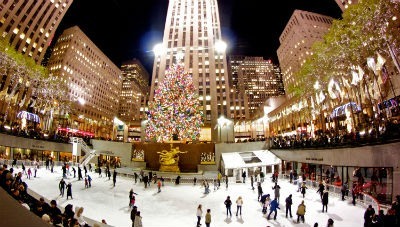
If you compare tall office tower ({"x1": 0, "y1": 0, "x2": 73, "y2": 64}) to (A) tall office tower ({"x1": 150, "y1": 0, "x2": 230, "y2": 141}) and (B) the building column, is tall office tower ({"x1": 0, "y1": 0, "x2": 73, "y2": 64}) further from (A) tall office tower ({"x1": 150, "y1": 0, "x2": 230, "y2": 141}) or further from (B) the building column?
(B) the building column

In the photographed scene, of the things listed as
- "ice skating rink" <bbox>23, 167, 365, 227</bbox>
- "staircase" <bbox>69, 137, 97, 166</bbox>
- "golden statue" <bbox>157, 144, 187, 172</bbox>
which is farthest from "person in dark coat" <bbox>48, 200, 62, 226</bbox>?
"staircase" <bbox>69, 137, 97, 166</bbox>

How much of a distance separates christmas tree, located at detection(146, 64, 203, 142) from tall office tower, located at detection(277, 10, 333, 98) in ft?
197

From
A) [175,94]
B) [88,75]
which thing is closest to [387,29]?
[175,94]

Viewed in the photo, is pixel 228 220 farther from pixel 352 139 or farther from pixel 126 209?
pixel 352 139

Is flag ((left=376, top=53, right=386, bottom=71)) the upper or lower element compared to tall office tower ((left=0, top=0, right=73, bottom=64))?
lower

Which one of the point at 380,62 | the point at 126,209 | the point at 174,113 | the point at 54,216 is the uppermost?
the point at 380,62

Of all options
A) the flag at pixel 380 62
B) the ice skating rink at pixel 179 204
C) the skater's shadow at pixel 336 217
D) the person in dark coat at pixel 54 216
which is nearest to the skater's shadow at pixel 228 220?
the ice skating rink at pixel 179 204

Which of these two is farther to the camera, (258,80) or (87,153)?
(258,80)

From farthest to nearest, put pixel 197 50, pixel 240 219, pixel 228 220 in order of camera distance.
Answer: pixel 197 50 → pixel 240 219 → pixel 228 220

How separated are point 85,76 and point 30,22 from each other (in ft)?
129

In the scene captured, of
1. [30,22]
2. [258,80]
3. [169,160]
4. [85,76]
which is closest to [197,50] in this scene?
[30,22]

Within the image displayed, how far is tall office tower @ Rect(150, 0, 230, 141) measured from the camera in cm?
7419

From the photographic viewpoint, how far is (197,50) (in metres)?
77.4

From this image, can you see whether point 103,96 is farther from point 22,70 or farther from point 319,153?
point 319,153
